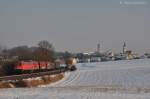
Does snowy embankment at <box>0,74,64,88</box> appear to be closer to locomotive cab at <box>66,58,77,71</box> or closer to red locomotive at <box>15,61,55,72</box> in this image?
red locomotive at <box>15,61,55,72</box>

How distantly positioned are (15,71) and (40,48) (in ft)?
169

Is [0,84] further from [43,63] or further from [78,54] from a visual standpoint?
[78,54]

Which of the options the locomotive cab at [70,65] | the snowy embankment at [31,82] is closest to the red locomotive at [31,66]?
the locomotive cab at [70,65]

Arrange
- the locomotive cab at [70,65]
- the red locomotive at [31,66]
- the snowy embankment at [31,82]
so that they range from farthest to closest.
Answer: the locomotive cab at [70,65] < the red locomotive at [31,66] < the snowy embankment at [31,82]

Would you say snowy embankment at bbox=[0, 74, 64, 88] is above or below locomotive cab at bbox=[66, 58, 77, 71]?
below

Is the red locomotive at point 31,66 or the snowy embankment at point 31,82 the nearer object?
the snowy embankment at point 31,82

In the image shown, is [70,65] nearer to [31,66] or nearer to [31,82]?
[31,66]

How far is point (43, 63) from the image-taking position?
3189 inches

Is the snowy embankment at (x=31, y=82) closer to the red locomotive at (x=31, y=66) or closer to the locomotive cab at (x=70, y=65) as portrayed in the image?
the red locomotive at (x=31, y=66)

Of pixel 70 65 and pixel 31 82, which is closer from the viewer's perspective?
pixel 31 82

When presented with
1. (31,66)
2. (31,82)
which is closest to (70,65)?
(31,66)

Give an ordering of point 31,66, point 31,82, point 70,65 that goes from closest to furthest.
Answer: point 31,82 → point 31,66 → point 70,65

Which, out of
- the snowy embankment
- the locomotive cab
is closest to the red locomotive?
the locomotive cab

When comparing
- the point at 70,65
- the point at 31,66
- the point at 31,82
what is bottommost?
the point at 31,82
